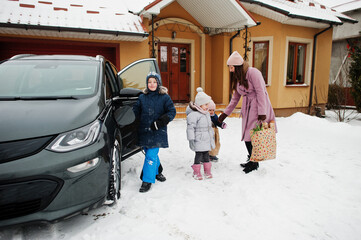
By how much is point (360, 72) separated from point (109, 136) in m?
10.9

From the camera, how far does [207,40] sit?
9.59m

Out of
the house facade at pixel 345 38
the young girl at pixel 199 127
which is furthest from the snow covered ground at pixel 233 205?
the house facade at pixel 345 38

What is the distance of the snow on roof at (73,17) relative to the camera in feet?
18.1

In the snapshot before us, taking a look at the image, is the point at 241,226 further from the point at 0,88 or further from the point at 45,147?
the point at 0,88

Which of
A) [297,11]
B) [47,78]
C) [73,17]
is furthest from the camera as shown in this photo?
[297,11]

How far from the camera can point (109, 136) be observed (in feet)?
7.49

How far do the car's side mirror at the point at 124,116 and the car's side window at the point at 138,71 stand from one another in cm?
105

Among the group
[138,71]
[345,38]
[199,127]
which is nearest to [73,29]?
[138,71]

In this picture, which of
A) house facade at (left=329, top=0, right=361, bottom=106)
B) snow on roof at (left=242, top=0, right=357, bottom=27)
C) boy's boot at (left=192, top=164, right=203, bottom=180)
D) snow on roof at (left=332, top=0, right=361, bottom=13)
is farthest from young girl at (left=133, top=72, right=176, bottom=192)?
snow on roof at (left=332, top=0, right=361, bottom=13)

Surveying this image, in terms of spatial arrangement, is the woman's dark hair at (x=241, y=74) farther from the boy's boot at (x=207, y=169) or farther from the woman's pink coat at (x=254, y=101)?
the boy's boot at (x=207, y=169)

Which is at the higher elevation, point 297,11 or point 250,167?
point 297,11

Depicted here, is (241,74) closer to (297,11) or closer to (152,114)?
(152,114)

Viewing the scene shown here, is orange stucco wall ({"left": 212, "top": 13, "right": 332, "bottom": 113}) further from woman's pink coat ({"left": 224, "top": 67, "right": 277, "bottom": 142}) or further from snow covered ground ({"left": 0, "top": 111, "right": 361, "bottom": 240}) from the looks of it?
woman's pink coat ({"left": 224, "top": 67, "right": 277, "bottom": 142})

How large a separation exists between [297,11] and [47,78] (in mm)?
9287
